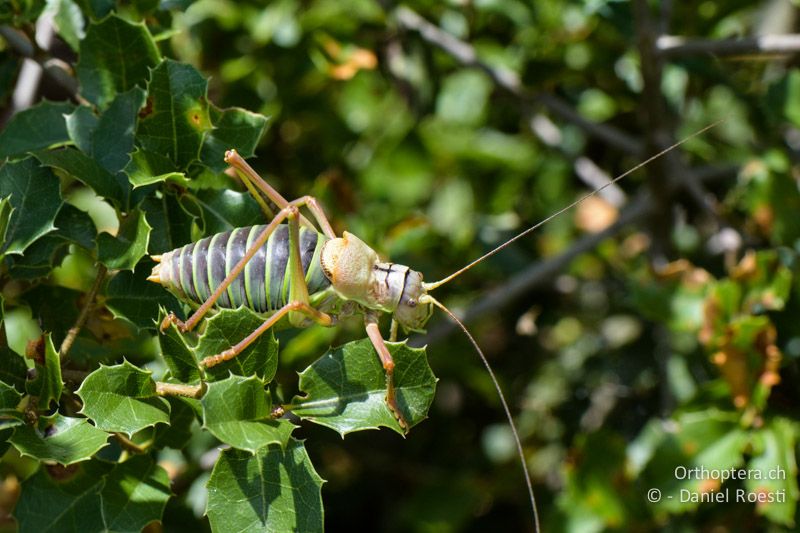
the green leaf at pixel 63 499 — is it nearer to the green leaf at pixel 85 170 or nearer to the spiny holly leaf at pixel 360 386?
the spiny holly leaf at pixel 360 386

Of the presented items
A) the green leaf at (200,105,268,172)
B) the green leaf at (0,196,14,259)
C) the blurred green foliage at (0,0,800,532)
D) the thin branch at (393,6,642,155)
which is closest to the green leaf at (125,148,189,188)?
the blurred green foliage at (0,0,800,532)

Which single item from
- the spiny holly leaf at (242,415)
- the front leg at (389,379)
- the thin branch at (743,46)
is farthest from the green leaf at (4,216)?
the thin branch at (743,46)

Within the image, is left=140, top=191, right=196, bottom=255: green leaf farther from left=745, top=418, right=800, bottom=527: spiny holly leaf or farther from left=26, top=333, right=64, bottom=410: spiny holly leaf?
left=745, top=418, right=800, bottom=527: spiny holly leaf

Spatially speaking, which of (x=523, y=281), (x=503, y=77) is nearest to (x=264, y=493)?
(x=523, y=281)

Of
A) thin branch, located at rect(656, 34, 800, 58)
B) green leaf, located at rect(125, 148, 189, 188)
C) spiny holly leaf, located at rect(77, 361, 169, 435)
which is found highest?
green leaf, located at rect(125, 148, 189, 188)

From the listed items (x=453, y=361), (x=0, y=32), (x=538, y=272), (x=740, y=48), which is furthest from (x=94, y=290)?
(x=740, y=48)

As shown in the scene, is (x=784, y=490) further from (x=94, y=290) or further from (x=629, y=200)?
(x=94, y=290)

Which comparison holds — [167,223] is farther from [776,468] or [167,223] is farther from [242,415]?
[776,468]
